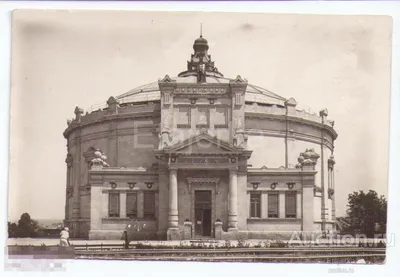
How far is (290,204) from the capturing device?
73.5ft

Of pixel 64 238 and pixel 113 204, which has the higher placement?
pixel 113 204

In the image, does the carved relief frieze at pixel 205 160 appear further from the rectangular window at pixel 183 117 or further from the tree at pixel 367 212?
the tree at pixel 367 212

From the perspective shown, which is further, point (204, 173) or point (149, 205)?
point (149, 205)

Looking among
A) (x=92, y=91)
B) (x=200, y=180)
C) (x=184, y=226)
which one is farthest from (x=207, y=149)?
(x=92, y=91)

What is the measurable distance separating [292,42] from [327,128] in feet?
15.6

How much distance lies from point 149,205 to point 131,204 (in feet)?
1.96

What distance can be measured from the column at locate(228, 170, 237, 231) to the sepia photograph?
4cm

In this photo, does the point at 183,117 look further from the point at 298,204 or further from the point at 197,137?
the point at 298,204

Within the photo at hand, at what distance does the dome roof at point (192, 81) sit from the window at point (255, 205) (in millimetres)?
3425

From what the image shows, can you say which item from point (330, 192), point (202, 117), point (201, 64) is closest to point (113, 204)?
point (202, 117)

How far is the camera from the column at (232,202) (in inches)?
839

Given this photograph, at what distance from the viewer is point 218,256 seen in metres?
18.5

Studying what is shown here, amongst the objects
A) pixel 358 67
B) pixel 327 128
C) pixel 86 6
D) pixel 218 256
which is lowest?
pixel 218 256

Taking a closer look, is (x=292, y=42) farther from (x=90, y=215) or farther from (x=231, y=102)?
(x=90, y=215)
